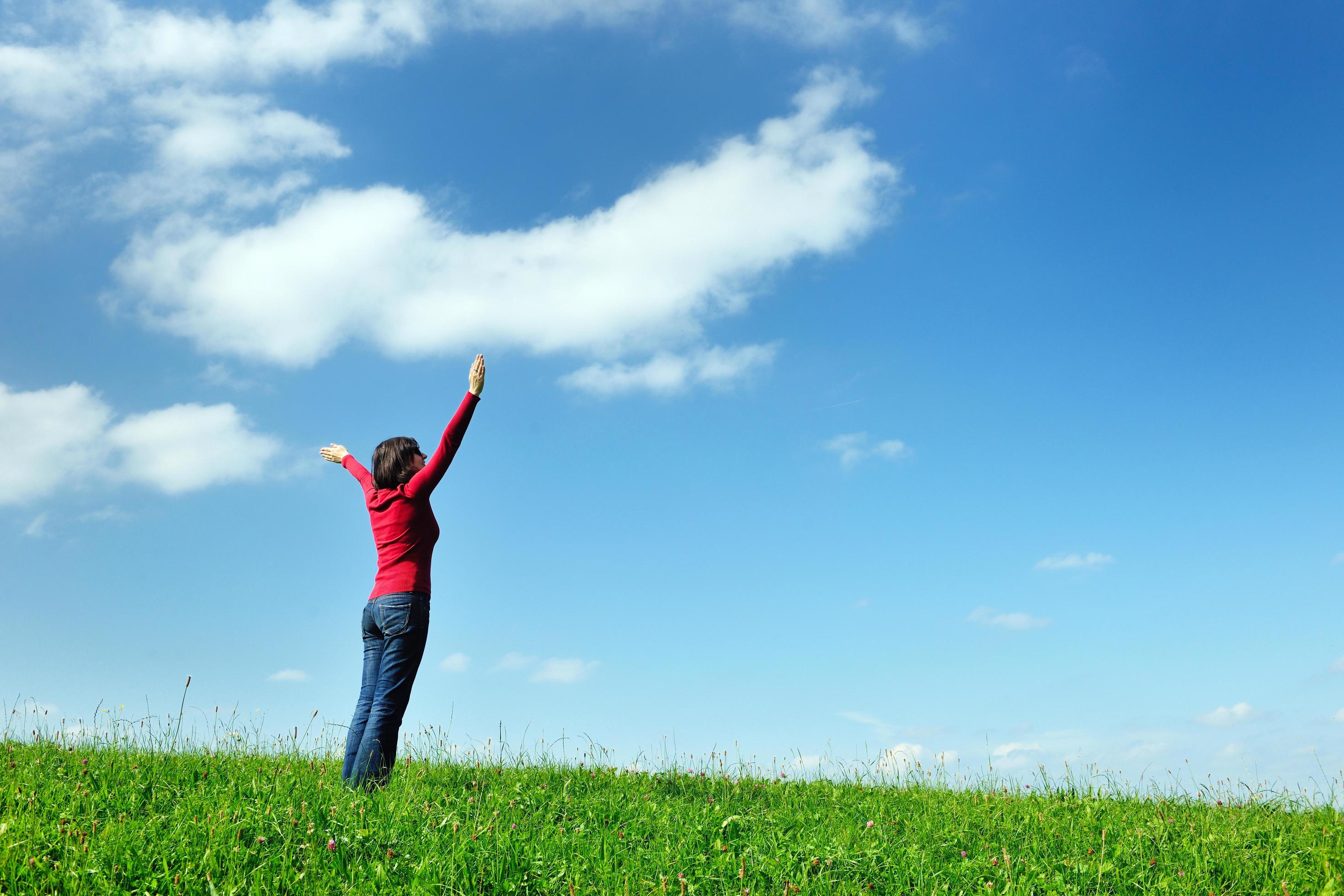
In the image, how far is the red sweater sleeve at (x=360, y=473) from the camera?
8.44 metres

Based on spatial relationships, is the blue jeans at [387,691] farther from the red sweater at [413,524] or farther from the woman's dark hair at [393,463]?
the woman's dark hair at [393,463]

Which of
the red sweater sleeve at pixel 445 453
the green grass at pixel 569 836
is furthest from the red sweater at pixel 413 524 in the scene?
the green grass at pixel 569 836

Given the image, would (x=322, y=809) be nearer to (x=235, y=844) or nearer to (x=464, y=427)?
(x=235, y=844)

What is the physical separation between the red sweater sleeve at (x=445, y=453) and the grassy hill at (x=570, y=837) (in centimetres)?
251

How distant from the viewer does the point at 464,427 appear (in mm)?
7777

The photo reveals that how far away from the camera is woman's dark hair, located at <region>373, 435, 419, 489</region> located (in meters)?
8.05

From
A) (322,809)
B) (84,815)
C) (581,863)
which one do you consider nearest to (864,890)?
(581,863)

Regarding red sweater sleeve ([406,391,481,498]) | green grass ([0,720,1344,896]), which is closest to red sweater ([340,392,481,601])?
red sweater sleeve ([406,391,481,498])

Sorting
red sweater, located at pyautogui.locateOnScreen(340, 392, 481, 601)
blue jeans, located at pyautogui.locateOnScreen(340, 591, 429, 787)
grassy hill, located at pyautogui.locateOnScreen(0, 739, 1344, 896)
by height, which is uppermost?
red sweater, located at pyautogui.locateOnScreen(340, 392, 481, 601)

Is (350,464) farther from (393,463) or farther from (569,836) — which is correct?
(569,836)

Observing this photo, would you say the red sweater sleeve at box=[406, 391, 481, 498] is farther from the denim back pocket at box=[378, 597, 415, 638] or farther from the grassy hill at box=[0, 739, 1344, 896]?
the grassy hill at box=[0, 739, 1344, 896]

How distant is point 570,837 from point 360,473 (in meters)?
4.26

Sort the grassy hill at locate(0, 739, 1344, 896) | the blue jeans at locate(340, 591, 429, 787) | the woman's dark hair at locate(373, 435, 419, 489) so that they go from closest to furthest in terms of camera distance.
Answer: the grassy hill at locate(0, 739, 1344, 896) → the blue jeans at locate(340, 591, 429, 787) → the woman's dark hair at locate(373, 435, 419, 489)

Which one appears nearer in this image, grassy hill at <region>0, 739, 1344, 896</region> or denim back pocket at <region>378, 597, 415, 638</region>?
grassy hill at <region>0, 739, 1344, 896</region>
